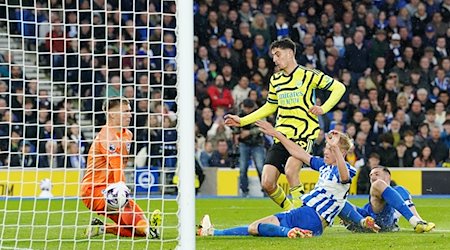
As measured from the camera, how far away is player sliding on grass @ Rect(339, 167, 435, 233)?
1033cm

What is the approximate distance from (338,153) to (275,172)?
1.97 meters

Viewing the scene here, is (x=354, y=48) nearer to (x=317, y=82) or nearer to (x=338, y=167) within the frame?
(x=317, y=82)

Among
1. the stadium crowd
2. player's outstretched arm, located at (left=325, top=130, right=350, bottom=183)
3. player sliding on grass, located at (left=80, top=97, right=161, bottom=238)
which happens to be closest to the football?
player sliding on grass, located at (left=80, top=97, right=161, bottom=238)

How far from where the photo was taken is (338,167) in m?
9.72

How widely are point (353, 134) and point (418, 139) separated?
4.47 feet

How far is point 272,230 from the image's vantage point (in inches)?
388

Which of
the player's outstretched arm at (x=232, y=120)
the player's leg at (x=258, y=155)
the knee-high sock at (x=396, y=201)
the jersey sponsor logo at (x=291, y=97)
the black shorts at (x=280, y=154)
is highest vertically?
the jersey sponsor logo at (x=291, y=97)

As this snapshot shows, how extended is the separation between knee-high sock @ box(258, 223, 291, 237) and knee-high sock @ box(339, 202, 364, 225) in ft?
2.99

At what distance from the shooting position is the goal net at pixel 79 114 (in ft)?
27.7

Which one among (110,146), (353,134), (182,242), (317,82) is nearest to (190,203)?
(182,242)

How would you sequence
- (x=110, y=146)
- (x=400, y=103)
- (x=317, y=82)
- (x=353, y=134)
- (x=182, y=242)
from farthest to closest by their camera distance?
1. (x=400, y=103)
2. (x=353, y=134)
3. (x=317, y=82)
4. (x=110, y=146)
5. (x=182, y=242)

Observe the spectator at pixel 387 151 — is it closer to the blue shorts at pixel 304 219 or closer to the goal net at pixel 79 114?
the goal net at pixel 79 114

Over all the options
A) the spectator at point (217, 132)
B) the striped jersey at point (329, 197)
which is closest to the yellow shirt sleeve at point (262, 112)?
the striped jersey at point (329, 197)

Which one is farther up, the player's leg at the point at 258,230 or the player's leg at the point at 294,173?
the player's leg at the point at 294,173
